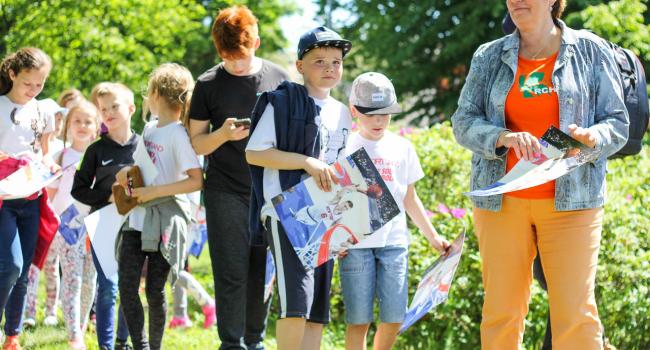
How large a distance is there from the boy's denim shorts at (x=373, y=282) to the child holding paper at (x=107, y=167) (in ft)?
→ 5.13

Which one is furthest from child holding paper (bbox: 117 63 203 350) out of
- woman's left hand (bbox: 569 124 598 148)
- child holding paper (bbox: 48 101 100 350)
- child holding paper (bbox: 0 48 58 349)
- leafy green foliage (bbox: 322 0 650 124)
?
leafy green foliage (bbox: 322 0 650 124)

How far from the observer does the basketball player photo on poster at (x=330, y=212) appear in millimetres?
4406

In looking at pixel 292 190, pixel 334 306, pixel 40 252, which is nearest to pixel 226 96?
pixel 292 190

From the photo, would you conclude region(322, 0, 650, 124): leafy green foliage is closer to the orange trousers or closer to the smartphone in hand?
the smartphone in hand

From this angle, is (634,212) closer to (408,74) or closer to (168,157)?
(168,157)

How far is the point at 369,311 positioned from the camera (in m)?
5.36

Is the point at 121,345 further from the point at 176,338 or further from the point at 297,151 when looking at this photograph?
the point at 297,151

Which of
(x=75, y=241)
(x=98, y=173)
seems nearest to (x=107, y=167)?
(x=98, y=173)

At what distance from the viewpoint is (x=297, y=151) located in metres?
4.59

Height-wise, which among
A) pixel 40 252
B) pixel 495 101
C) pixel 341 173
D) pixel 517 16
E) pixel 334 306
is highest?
pixel 517 16

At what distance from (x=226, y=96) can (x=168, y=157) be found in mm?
549

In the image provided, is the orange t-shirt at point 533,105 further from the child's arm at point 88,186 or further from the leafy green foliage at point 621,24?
the leafy green foliage at point 621,24

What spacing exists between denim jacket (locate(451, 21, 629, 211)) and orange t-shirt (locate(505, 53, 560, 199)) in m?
0.03

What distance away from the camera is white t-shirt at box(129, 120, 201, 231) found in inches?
214
